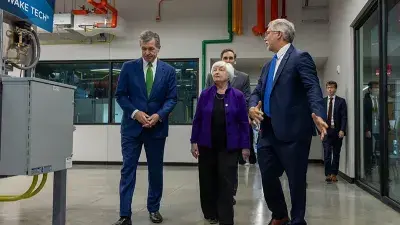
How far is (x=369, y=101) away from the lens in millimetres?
5109

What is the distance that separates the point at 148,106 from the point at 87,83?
5.93m

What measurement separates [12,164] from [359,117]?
4.73 meters

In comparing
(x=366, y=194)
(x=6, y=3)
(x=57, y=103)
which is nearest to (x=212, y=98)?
(x=57, y=103)

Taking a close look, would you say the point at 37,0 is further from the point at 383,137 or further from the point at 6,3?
the point at 383,137

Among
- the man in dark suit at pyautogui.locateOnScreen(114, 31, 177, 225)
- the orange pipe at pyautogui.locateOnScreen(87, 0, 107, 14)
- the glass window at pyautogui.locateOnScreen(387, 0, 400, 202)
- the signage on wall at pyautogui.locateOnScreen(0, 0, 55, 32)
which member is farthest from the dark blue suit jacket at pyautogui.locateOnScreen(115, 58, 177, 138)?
the orange pipe at pyautogui.locateOnScreen(87, 0, 107, 14)

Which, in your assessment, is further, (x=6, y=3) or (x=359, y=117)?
(x=359, y=117)

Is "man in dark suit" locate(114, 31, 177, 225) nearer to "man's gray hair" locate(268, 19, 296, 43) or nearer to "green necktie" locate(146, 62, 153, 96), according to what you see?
"green necktie" locate(146, 62, 153, 96)

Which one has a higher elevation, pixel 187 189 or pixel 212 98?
pixel 212 98

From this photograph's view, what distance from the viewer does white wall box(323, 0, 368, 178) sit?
5711mm

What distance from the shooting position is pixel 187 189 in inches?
195

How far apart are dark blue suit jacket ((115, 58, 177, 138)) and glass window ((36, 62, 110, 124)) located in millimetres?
5478

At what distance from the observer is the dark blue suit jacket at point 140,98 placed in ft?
10.1

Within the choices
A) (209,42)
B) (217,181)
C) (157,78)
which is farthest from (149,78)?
(209,42)

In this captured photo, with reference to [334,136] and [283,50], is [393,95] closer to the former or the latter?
[334,136]
